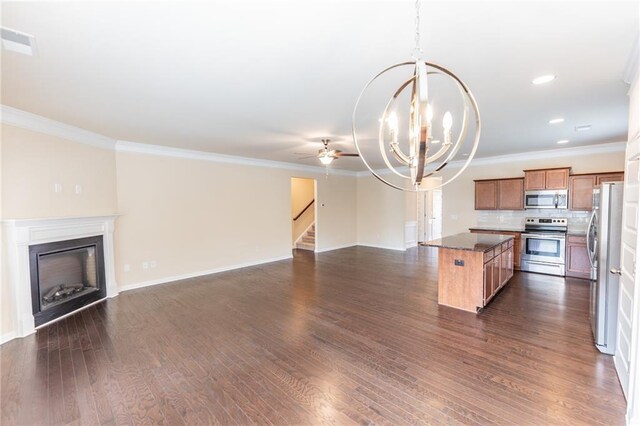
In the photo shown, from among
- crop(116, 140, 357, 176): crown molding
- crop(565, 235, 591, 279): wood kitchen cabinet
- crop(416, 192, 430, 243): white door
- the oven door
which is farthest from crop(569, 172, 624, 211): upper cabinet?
crop(116, 140, 357, 176): crown molding

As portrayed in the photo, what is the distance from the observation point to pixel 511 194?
6.41 m

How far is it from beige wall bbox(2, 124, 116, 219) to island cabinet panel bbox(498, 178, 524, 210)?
26.3ft

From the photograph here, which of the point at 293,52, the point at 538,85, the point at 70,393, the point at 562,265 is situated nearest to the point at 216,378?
the point at 70,393

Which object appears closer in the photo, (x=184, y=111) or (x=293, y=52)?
(x=293, y=52)

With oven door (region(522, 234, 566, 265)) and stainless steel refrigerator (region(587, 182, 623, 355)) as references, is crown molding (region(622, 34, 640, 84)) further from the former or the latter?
oven door (region(522, 234, 566, 265))

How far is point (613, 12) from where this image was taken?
5.56ft

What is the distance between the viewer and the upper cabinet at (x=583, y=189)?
543 cm

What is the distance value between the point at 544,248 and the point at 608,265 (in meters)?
3.44

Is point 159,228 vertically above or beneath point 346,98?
beneath

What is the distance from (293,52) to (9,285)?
167 inches

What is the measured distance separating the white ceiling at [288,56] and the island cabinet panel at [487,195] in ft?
9.73

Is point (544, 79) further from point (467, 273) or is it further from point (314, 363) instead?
point (314, 363)

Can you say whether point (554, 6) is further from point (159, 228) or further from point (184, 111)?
point (159, 228)

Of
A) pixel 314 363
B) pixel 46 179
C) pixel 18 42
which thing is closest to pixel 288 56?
pixel 18 42
